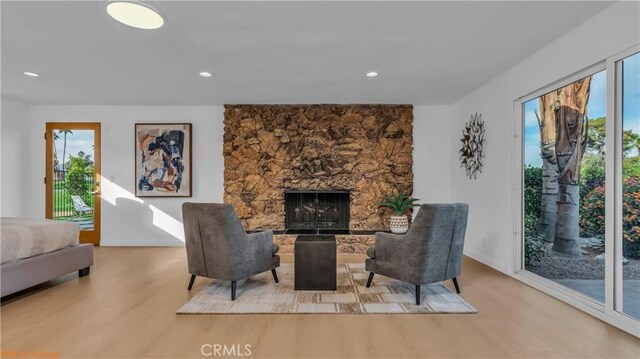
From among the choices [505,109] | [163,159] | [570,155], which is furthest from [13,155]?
[570,155]

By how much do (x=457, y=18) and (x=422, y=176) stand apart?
11.0 ft

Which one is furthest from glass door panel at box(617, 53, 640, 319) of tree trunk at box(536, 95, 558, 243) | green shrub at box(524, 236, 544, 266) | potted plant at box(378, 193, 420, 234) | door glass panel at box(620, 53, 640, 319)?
potted plant at box(378, 193, 420, 234)

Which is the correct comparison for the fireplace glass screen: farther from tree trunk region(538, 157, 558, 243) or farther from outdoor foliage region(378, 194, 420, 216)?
tree trunk region(538, 157, 558, 243)

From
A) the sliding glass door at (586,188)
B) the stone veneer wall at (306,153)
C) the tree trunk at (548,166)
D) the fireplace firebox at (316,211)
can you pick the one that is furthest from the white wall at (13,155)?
the tree trunk at (548,166)

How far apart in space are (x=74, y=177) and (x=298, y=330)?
5.42m

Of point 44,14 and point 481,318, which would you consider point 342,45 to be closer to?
point 44,14

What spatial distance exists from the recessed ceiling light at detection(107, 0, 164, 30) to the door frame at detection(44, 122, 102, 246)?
412cm

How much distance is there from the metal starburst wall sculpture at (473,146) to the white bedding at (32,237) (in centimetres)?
547

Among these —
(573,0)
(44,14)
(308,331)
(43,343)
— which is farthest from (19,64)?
(573,0)

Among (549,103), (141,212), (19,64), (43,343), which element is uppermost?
(19,64)

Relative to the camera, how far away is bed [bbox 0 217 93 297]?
114 inches

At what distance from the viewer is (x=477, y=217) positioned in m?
4.54

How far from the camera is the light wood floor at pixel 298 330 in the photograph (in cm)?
210

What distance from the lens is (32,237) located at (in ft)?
10.3
